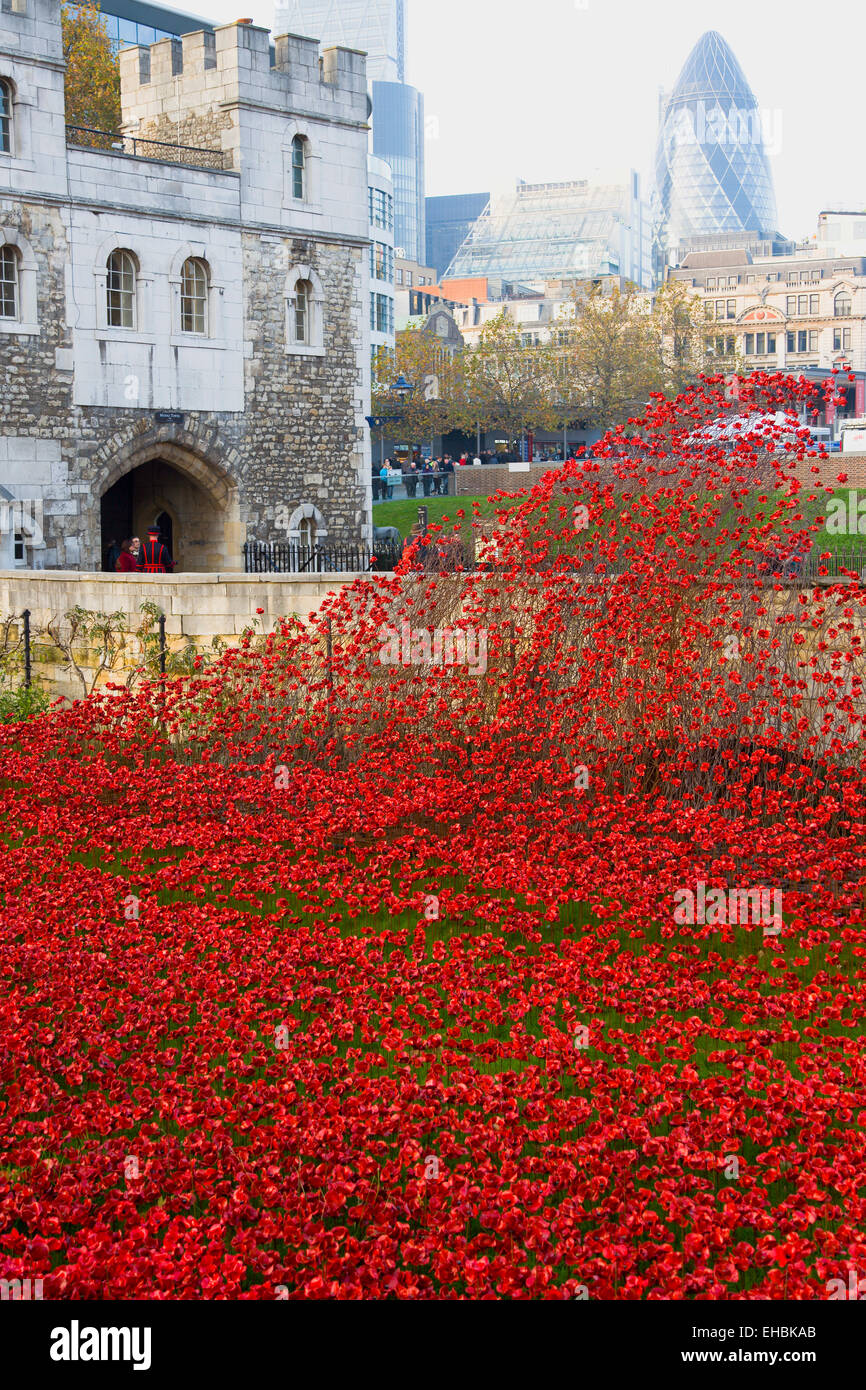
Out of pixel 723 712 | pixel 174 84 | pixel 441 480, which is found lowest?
pixel 723 712

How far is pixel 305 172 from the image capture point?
28172 mm

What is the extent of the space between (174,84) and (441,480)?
22.6 meters

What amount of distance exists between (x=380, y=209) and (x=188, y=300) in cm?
4881

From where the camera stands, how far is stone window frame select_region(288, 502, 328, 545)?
93.0 feet

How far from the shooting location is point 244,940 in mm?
8078

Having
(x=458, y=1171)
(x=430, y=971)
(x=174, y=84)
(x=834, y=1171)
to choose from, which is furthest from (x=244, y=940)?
(x=174, y=84)

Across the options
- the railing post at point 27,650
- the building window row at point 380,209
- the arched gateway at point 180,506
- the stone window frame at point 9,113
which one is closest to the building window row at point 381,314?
the building window row at point 380,209

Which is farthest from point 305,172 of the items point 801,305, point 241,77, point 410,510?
point 801,305

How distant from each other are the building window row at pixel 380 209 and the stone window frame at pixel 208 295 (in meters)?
45.9

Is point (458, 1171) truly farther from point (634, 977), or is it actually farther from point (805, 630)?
point (805, 630)

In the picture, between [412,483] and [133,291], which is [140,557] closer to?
[133,291]

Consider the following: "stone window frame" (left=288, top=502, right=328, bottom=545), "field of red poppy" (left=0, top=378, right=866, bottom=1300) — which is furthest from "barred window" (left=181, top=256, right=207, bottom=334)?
"field of red poppy" (left=0, top=378, right=866, bottom=1300)

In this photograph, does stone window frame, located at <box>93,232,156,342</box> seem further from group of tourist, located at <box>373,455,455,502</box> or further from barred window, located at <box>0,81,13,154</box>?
group of tourist, located at <box>373,455,455,502</box>
